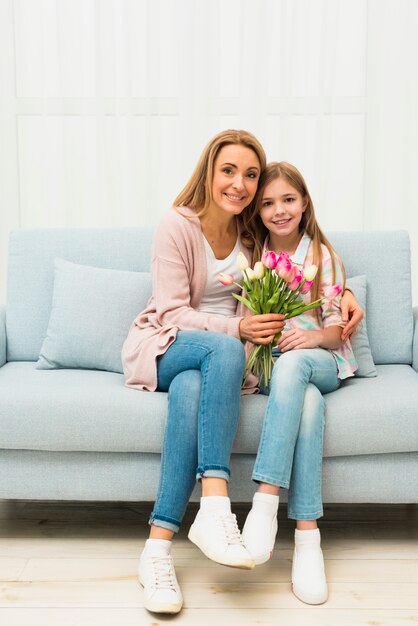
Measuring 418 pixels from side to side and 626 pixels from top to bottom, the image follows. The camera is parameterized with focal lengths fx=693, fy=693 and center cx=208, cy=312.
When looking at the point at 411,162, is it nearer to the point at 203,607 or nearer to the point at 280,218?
the point at 280,218

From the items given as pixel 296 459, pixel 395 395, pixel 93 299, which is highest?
pixel 93 299

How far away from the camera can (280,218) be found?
2.03m

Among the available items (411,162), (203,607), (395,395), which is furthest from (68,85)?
(203,607)

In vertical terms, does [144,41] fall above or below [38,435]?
above

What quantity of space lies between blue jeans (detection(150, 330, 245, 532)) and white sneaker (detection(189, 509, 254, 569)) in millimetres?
95

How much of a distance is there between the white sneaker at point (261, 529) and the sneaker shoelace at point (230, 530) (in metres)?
0.05

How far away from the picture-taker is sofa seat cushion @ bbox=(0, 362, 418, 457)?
69.8 inches

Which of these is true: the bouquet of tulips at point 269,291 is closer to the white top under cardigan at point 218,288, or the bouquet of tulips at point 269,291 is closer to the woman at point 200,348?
the woman at point 200,348

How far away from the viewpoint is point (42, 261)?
2.38 meters

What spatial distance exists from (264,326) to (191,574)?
2.14 ft

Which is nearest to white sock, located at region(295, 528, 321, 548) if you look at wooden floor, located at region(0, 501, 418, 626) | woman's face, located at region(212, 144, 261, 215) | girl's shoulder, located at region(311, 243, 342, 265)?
wooden floor, located at region(0, 501, 418, 626)

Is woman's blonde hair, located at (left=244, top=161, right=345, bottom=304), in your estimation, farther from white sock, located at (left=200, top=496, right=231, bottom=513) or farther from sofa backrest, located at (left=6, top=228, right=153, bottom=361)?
white sock, located at (left=200, top=496, right=231, bottom=513)

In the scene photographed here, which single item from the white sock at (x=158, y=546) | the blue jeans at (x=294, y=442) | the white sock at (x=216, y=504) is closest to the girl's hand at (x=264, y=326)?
the blue jeans at (x=294, y=442)

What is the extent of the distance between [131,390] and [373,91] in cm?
205
